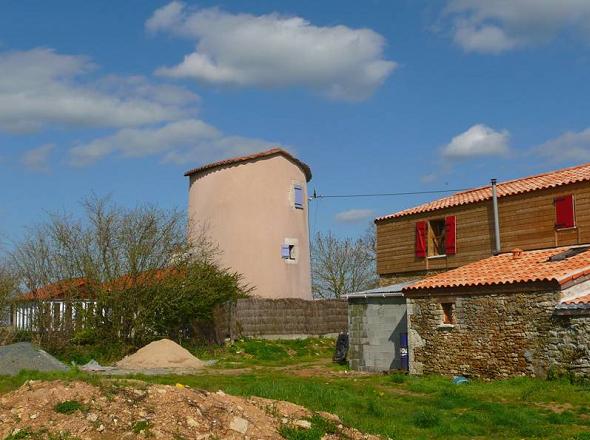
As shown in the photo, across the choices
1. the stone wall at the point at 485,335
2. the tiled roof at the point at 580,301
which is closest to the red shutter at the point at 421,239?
the stone wall at the point at 485,335

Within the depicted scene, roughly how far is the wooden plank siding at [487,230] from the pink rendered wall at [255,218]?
5.69m

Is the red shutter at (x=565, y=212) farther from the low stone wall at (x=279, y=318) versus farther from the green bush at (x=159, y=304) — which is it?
the green bush at (x=159, y=304)

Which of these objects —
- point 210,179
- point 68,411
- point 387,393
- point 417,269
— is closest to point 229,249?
point 210,179

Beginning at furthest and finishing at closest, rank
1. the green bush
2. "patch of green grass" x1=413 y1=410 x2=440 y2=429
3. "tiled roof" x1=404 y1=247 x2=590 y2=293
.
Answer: the green bush, "tiled roof" x1=404 y1=247 x2=590 y2=293, "patch of green grass" x1=413 y1=410 x2=440 y2=429

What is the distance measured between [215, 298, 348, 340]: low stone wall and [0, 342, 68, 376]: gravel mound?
31.3ft

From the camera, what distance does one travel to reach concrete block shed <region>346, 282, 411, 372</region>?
21.3 meters

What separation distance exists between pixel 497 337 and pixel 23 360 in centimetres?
1309

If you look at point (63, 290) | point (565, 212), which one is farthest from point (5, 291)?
point (565, 212)

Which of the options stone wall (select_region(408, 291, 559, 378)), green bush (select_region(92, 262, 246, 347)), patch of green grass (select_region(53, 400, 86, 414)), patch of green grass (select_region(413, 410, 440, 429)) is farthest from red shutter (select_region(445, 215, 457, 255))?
patch of green grass (select_region(53, 400, 86, 414))

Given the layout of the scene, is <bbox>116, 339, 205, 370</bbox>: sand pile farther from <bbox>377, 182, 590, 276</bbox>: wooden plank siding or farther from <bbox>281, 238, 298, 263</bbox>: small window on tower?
<bbox>281, 238, 298, 263</bbox>: small window on tower

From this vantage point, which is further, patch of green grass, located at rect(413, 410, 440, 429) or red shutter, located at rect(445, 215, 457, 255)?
red shutter, located at rect(445, 215, 457, 255)

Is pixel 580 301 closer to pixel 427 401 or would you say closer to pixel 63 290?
pixel 427 401

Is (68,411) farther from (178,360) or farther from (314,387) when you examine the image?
(178,360)

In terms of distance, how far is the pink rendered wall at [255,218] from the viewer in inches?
1347
